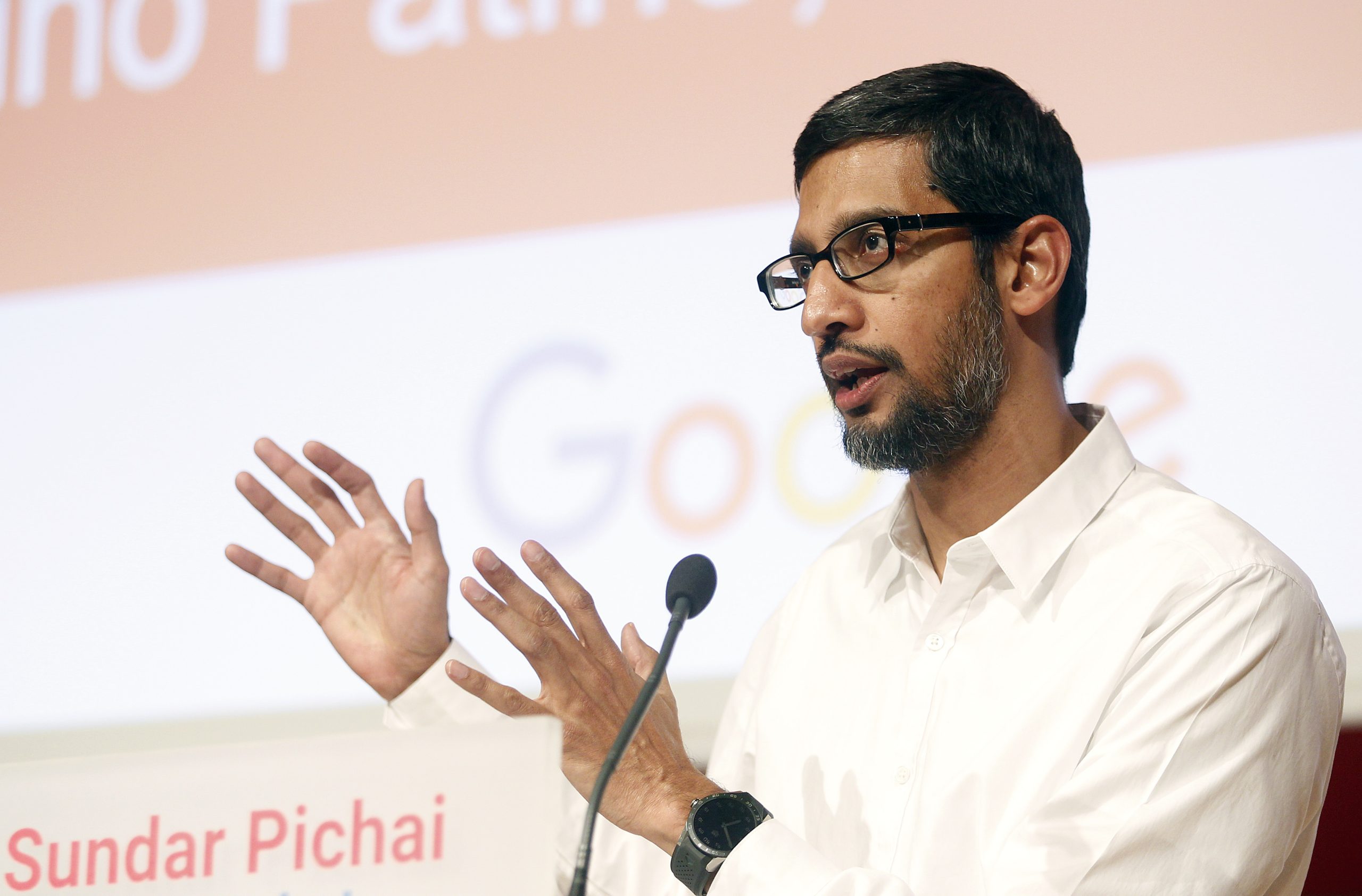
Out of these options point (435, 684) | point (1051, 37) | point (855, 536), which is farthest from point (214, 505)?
point (1051, 37)

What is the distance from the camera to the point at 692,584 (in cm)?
133

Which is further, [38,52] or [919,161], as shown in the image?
[38,52]

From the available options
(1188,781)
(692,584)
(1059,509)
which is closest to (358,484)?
(692,584)

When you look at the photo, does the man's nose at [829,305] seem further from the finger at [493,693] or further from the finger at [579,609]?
the finger at [493,693]

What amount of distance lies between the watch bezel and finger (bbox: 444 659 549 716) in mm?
179

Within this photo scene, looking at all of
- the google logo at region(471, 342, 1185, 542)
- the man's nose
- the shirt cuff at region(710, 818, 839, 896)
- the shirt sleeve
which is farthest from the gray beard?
the shirt cuff at region(710, 818, 839, 896)

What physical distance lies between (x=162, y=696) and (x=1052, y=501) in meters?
1.73

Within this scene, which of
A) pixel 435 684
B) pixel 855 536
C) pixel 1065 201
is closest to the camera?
pixel 435 684

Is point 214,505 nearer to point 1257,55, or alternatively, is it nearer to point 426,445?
point 426,445

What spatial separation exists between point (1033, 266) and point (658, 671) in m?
0.89

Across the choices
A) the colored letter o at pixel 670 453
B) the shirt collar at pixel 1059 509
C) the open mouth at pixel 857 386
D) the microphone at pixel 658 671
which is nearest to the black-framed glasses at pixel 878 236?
the open mouth at pixel 857 386

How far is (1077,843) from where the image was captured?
52.4 inches

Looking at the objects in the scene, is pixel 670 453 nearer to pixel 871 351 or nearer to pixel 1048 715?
pixel 871 351

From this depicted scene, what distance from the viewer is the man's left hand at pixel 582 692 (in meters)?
1.35
